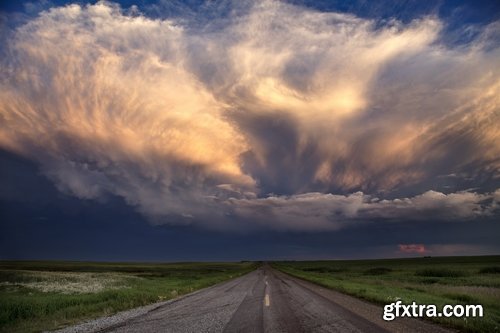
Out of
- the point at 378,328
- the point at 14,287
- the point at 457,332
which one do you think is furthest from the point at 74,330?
the point at 14,287

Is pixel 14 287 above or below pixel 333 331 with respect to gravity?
below

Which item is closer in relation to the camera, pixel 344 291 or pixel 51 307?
pixel 51 307

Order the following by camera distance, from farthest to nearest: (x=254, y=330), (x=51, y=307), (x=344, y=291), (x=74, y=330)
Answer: (x=344, y=291) < (x=51, y=307) < (x=74, y=330) < (x=254, y=330)

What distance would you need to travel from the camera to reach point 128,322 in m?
11.8

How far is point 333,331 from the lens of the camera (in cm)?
910

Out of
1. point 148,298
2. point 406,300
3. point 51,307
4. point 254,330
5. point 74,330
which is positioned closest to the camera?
point 254,330

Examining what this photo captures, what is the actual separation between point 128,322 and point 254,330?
4743 mm

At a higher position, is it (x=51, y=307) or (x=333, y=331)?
(x=333, y=331)

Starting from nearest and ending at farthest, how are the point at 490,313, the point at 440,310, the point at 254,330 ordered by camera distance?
the point at 254,330
the point at 490,313
the point at 440,310

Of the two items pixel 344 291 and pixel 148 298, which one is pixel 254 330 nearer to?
pixel 148 298

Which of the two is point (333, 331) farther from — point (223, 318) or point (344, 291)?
point (344, 291)

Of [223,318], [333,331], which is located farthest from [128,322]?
[333,331]

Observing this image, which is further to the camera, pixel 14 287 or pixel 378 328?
pixel 14 287

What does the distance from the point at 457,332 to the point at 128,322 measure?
9756 millimetres
